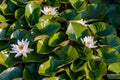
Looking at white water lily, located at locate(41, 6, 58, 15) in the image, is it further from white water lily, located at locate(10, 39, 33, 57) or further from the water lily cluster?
white water lily, located at locate(10, 39, 33, 57)

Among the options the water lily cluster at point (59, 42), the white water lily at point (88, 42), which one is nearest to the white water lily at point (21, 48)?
the water lily cluster at point (59, 42)

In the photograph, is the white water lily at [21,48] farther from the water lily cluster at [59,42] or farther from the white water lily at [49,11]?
the white water lily at [49,11]

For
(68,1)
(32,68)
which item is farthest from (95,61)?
(68,1)

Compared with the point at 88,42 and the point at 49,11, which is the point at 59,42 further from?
the point at 49,11

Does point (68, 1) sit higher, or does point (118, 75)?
point (68, 1)

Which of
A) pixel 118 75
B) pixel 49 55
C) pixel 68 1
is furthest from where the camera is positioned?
pixel 68 1

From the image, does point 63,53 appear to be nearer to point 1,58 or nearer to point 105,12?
point 1,58

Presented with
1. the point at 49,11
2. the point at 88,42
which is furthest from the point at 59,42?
the point at 49,11

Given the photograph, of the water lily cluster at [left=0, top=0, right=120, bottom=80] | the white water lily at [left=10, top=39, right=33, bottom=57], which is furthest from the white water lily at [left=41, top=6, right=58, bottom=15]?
the white water lily at [left=10, top=39, right=33, bottom=57]
